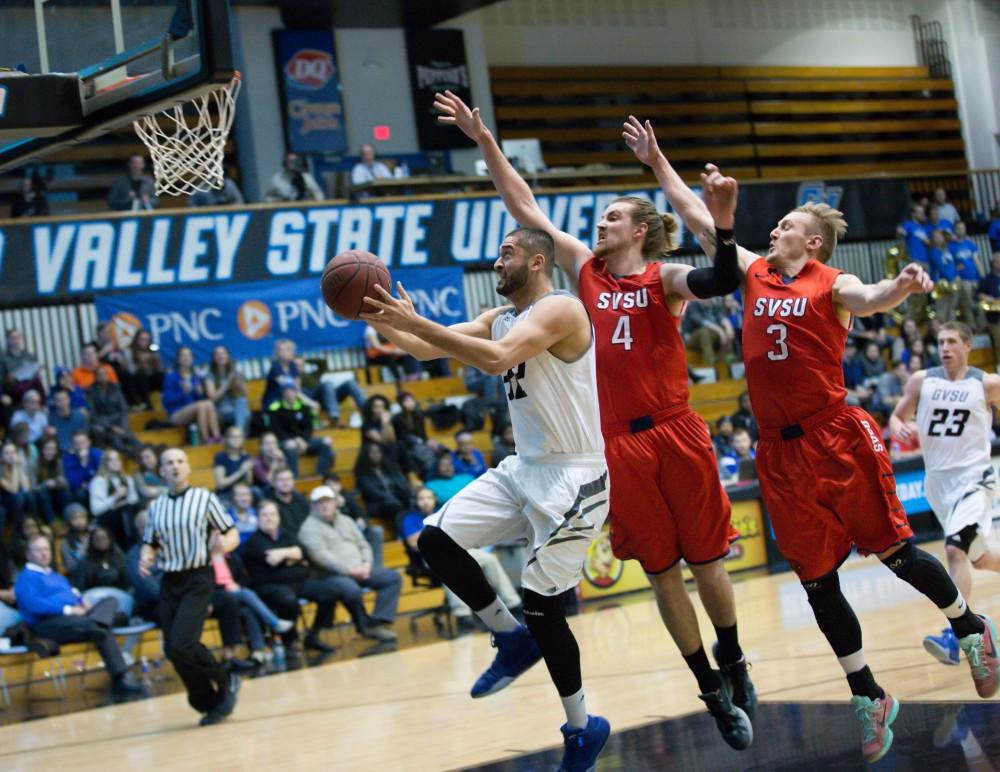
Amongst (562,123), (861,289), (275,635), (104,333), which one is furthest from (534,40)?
(861,289)

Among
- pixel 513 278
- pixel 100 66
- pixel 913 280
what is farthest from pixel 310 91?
pixel 913 280

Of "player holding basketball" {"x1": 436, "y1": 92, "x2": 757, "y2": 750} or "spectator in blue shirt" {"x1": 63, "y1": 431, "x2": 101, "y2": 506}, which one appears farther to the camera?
"spectator in blue shirt" {"x1": 63, "y1": 431, "x2": 101, "y2": 506}

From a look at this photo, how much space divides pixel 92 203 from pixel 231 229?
316 cm

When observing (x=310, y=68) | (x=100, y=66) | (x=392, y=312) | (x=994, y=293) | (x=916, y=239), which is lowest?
(x=392, y=312)

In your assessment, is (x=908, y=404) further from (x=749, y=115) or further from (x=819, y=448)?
(x=749, y=115)

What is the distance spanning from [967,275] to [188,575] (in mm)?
15156

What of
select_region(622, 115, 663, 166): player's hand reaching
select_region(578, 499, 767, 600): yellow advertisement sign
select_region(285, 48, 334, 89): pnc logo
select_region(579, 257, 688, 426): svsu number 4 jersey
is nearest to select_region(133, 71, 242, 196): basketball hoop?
select_region(622, 115, 663, 166): player's hand reaching

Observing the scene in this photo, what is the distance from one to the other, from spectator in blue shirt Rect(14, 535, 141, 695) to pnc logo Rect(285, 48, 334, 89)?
1017 centimetres

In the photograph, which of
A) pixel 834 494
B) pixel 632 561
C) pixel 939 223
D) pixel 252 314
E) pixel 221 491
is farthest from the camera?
pixel 939 223

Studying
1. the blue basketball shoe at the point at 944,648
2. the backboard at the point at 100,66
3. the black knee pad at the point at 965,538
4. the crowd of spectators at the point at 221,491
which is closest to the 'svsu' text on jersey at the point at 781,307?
the blue basketball shoe at the point at 944,648

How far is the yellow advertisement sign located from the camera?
13414 millimetres

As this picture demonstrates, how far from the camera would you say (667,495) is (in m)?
6.04

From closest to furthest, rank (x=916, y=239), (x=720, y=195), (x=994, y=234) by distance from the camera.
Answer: (x=720, y=195) → (x=916, y=239) → (x=994, y=234)

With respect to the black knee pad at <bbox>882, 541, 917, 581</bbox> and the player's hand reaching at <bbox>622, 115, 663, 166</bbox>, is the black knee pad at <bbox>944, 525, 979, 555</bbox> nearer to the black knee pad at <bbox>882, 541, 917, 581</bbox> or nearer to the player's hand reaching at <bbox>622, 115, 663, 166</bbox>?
the black knee pad at <bbox>882, 541, 917, 581</bbox>
